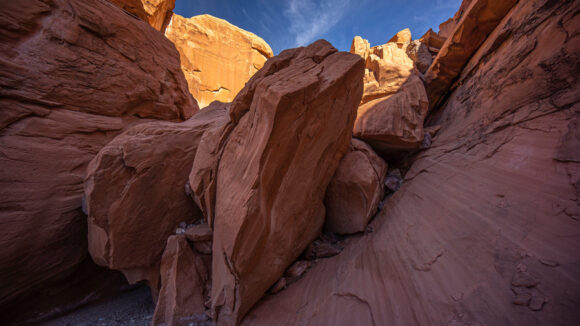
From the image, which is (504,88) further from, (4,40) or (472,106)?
(4,40)

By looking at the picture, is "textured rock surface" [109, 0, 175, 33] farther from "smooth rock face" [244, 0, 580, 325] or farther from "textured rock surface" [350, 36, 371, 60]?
"smooth rock face" [244, 0, 580, 325]

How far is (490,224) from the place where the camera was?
1677 millimetres

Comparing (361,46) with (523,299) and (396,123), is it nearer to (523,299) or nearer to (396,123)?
(396,123)

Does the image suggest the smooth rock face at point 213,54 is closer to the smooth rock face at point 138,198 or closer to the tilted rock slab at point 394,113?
the smooth rock face at point 138,198

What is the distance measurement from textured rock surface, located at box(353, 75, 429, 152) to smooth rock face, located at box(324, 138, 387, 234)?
44cm

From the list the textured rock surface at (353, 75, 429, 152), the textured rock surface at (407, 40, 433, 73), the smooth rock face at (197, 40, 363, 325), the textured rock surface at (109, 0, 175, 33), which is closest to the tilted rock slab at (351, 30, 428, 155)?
the textured rock surface at (353, 75, 429, 152)

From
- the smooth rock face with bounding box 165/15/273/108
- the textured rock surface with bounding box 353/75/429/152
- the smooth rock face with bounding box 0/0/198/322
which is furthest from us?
the smooth rock face with bounding box 165/15/273/108

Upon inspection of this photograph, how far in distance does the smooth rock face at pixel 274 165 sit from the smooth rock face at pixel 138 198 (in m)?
0.96

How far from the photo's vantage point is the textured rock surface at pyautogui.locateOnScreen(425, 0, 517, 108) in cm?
312

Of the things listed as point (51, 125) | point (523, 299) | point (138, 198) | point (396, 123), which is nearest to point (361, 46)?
point (396, 123)

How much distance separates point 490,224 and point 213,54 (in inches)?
558

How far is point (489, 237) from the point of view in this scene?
5.28ft

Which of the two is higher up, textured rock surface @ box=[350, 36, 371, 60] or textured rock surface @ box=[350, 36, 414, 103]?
textured rock surface @ box=[350, 36, 371, 60]

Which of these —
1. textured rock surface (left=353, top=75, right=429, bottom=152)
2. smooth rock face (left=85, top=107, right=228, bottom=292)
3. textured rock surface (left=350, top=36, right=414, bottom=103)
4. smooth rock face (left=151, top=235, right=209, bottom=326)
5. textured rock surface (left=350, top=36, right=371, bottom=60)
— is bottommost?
smooth rock face (left=151, top=235, right=209, bottom=326)
